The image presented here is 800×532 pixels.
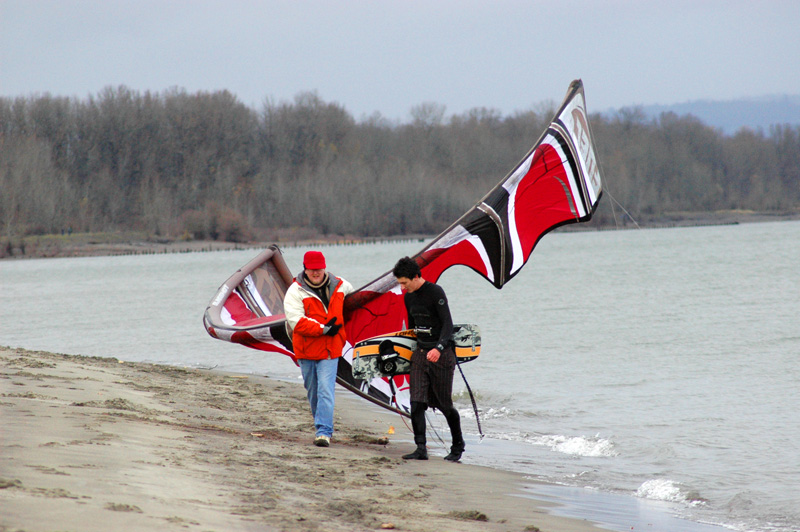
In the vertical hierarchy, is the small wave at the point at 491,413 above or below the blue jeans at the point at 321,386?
below

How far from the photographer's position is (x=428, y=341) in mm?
6582

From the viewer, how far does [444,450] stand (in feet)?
26.3

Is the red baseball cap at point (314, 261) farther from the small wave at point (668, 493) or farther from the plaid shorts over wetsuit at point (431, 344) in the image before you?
the small wave at point (668, 493)

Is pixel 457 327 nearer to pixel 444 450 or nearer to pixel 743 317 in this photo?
pixel 444 450

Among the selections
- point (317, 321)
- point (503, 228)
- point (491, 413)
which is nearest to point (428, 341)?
point (317, 321)

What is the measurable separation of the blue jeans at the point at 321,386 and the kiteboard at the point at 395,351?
0.93ft

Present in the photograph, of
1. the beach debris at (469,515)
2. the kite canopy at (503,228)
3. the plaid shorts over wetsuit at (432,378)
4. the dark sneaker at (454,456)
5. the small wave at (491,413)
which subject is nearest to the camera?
the beach debris at (469,515)

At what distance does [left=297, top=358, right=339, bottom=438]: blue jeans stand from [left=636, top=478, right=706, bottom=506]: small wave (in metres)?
2.72

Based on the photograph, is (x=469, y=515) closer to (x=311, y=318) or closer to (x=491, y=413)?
(x=311, y=318)

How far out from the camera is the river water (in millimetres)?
7242

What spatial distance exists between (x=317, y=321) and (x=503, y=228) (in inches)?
90.1

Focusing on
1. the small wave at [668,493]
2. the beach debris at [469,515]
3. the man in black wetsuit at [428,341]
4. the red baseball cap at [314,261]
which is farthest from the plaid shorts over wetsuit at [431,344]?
the small wave at [668,493]

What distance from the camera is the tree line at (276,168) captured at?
8525 centimetres

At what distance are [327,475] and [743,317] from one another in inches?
835
